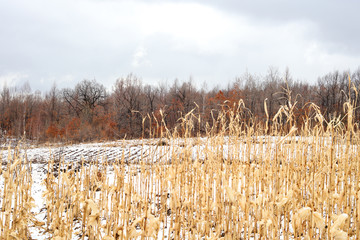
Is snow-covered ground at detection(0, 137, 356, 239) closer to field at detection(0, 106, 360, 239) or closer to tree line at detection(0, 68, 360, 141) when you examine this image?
field at detection(0, 106, 360, 239)

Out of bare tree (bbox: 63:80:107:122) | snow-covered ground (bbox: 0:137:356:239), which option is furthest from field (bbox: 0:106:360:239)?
bare tree (bbox: 63:80:107:122)

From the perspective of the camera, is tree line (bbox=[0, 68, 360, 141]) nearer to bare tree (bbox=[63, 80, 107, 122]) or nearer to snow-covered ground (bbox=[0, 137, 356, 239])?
bare tree (bbox=[63, 80, 107, 122])

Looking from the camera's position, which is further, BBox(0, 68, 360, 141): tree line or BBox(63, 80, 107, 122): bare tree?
BBox(63, 80, 107, 122): bare tree

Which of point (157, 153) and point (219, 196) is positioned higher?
point (157, 153)

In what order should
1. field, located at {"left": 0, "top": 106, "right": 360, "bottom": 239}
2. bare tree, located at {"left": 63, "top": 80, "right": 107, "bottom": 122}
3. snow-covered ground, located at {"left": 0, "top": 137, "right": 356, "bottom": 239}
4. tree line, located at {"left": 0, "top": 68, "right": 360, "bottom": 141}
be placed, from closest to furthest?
field, located at {"left": 0, "top": 106, "right": 360, "bottom": 239}, snow-covered ground, located at {"left": 0, "top": 137, "right": 356, "bottom": 239}, tree line, located at {"left": 0, "top": 68, "right": 360, "bottom": 141}, bare tree, located at {"left": 63, "top": 80, "right": 107, "bottom": 122}

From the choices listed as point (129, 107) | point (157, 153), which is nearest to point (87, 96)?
point (129, 107)

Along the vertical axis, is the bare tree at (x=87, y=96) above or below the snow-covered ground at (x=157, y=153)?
above

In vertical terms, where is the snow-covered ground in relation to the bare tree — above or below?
below

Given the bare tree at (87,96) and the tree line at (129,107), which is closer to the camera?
the tree line at (129,107)

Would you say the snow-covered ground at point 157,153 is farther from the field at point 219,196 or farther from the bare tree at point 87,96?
the bare tree at point 87,96

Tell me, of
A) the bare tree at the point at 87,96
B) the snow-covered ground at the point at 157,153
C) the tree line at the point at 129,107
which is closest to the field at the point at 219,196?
the snow-covered ground at the point at 157,153

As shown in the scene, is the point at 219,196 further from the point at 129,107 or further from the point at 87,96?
the point at 87,96

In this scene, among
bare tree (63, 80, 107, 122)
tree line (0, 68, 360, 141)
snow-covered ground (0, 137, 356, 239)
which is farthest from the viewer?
bare tree (63, 80, 107, 122)

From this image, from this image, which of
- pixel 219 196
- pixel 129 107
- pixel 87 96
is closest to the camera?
pixel 219 196
